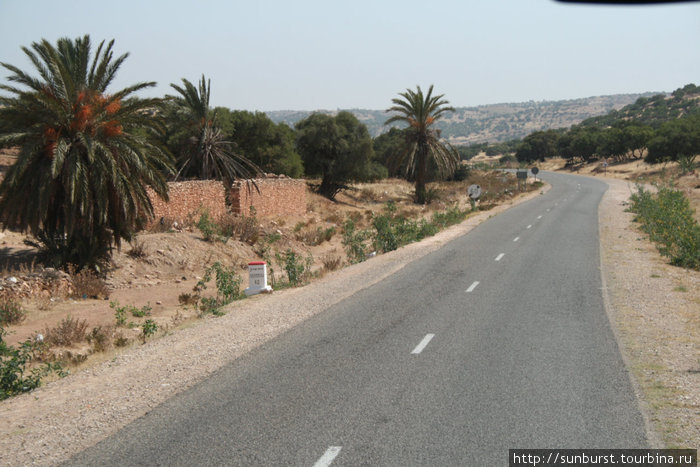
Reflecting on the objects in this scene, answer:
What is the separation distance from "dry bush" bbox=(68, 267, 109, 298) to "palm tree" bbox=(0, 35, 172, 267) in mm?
752

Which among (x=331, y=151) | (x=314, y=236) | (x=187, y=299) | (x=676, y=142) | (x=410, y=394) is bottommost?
(x=314, y=236)

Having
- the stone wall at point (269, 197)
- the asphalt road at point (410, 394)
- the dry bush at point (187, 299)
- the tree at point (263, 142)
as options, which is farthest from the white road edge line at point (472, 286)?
the tree at point (263, 142)

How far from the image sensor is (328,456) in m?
5.68

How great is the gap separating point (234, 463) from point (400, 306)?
305 inches

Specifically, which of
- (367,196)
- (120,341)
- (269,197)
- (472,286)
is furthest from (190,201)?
(367,196)

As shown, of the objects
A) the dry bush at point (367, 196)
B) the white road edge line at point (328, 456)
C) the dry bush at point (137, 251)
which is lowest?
the dry bush at point (367, 196)

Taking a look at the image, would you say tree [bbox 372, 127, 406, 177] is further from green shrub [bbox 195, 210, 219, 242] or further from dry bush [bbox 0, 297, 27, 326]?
dry bush [bbox 0, 297, 27, 326]

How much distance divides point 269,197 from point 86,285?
16367 millimetres

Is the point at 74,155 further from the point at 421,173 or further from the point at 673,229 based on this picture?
the point at 421,173

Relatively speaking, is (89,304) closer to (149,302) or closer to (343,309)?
(149,302)

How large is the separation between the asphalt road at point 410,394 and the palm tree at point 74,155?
27.3ft

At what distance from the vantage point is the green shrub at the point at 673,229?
19.6m

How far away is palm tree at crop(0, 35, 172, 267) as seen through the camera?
16.3m

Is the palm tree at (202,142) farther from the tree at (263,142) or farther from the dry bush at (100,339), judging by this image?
the dry bush at (100,339)
